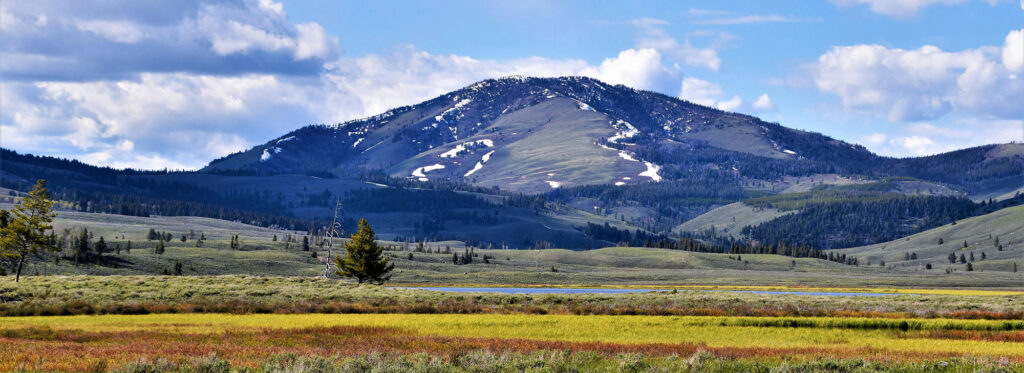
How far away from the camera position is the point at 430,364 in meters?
28.8

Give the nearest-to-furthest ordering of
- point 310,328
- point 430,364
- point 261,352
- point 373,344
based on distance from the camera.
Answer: point 430,364
point 261,352
point 373,344
point 310,328

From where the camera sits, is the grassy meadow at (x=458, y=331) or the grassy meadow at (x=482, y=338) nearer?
the grassy meadow at (x=458, y=331)

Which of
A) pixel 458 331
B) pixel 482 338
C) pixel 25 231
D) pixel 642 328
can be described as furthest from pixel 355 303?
pixel 25 231

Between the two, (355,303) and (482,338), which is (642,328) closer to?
(482,338)

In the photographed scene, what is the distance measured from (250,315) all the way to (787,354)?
3086 cm

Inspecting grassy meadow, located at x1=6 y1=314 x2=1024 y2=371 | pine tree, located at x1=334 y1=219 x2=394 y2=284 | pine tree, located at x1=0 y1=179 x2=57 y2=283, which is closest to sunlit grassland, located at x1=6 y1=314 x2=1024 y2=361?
grassy meadow, located at x1=6 y1=314 x2=1024 y2=371

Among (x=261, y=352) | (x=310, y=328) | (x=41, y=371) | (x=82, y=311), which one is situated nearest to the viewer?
(x=41, y=371)

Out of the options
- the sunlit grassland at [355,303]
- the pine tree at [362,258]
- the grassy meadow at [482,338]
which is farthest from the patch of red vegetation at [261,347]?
the pine tree at [362,258]

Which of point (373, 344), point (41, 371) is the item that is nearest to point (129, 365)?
point (41, 371)

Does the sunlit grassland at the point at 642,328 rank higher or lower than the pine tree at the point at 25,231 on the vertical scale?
lower

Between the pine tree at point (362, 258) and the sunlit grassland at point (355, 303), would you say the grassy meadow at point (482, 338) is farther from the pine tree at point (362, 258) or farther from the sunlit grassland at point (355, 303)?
the pine tree at point (362, 258)

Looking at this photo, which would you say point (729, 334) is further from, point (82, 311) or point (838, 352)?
point (82, 311)

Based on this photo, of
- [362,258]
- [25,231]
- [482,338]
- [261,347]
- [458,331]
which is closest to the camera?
[261,347]

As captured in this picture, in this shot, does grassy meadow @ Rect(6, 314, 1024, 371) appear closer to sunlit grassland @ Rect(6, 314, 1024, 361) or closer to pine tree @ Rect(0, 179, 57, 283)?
sunlit grassland @ Rect(6, 314, 1024, 361)
